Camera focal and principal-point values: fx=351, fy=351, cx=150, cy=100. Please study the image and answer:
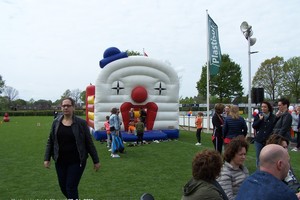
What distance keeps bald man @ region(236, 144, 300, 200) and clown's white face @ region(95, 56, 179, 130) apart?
12.0 meters

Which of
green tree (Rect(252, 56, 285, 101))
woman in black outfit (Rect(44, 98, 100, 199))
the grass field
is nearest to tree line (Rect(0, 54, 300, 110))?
green tree (Rect(252, 56, 285, 101))

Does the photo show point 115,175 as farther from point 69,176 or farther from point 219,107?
point 69,176

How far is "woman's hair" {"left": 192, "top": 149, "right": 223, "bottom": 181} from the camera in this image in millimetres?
2734

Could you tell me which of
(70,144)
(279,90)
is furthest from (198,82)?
(70,144)

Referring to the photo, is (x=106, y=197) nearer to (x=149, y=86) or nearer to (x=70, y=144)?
(x=70, y=144)

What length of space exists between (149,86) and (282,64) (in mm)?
41272

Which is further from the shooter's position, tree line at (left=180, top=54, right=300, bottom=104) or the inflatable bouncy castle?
tree line at (left=180, top=54, right=300, bottom=104)

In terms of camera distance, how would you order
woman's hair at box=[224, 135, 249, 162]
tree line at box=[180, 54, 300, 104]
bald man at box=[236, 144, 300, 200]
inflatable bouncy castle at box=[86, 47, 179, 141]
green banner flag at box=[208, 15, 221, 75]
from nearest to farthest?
bald man at box=[236, 144, 300, 200]
woman's hair at box=[224, 135, 249, 162]
inflatable bouncy castle at box=[86, 47, 179, 141]
green banner flag at box=[208, 15, 221, 75]
tree line at box=[180, 54, 300, 104]

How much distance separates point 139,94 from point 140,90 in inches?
6.6

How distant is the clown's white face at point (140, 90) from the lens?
14088 mm

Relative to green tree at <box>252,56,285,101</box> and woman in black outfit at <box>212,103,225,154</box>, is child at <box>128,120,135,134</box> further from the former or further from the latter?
green tree at <box>252,56,285,101</box>

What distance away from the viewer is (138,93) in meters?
14.1

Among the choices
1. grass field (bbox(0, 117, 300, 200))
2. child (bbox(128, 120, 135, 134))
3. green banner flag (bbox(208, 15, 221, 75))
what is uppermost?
green banner flag (bbox(208, 15, 221, 75))

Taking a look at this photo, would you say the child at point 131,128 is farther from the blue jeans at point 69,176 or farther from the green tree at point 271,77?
the green tree at point 271,77
